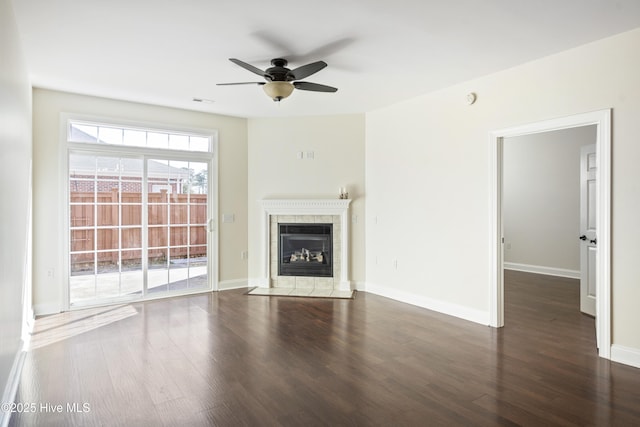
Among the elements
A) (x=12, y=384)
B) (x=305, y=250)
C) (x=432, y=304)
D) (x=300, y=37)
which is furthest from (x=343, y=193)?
(x=12, y=384)

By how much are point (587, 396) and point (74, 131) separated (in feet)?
19.7

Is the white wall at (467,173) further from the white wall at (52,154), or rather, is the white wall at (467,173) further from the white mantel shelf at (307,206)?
the white wall at (52,154)

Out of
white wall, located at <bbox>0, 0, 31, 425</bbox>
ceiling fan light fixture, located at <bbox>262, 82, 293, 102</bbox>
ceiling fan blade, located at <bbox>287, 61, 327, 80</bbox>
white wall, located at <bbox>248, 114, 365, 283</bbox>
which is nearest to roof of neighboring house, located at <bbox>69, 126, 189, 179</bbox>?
white wall, located at <bbox>248, 114, 365, 283</bbox>

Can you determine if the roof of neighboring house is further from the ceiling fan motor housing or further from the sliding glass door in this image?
the ceiling fan motor housing

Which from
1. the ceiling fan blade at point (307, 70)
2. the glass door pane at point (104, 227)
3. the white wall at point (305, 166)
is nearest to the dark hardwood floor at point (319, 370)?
the glass door pane at point (104, 227)

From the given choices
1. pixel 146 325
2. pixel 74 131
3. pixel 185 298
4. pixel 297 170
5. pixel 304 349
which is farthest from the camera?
pixel 297 170

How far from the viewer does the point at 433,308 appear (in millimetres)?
4680

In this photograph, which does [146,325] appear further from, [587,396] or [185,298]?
[587,396]

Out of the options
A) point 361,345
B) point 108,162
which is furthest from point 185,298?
point 361,345

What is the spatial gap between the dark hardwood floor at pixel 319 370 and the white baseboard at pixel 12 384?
6 cm

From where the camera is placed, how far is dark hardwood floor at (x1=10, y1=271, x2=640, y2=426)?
7.54ft

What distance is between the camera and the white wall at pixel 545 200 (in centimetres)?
657

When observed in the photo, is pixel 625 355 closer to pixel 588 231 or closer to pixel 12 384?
pixel 588 231

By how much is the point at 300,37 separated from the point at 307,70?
0.29 metres
